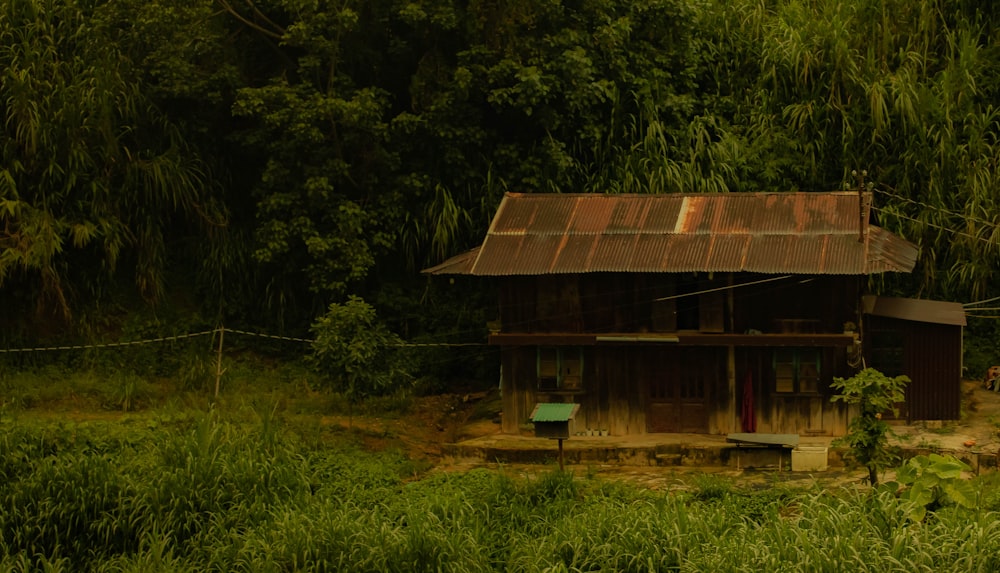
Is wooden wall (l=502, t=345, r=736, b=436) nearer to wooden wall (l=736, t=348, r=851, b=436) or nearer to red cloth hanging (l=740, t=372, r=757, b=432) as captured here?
red cloth hanging (l=740, t=372, r=757, b=432)

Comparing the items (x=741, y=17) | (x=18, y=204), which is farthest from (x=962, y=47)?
(x=18, y=204)

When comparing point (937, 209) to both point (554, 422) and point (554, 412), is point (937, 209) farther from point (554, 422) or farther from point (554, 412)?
point (554, 422)

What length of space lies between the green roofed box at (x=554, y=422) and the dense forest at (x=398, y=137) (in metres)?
5.53

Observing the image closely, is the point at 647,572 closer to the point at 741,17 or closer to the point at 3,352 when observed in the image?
the point at 3,352

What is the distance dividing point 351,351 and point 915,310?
907 centimetres

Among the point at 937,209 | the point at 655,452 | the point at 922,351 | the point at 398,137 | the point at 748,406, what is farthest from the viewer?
the point at 398,137

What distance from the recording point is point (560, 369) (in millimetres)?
17688

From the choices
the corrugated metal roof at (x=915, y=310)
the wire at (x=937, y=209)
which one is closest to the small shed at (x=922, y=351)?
the corrugated metal roof at (x=915, y=310)

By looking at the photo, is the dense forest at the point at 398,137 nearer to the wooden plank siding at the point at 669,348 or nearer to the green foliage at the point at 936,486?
the wooden plank siding at the point at 669,348

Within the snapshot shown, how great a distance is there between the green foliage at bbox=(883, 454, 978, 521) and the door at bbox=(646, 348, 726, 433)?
430 centimetres

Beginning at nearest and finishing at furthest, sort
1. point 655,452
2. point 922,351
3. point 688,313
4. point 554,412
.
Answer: point 554,412, point 655,452, point 688,313, point 922,351

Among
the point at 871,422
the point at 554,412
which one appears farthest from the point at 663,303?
the point at 871,422

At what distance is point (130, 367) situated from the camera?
20156 millimetres

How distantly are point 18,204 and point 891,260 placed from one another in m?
14.3
